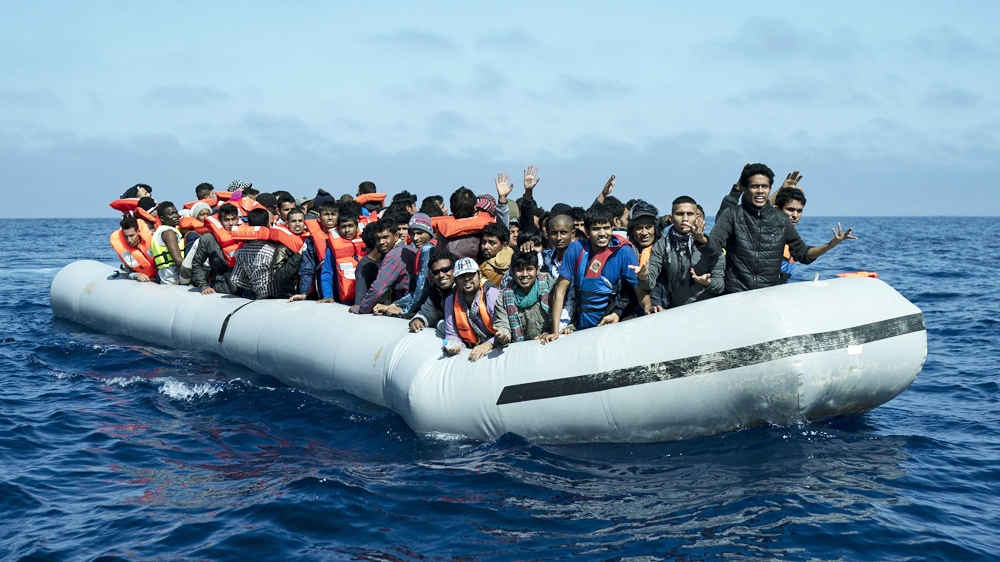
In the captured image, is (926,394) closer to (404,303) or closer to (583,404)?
(583,404)

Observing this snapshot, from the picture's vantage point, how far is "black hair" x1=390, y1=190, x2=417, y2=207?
9266mm

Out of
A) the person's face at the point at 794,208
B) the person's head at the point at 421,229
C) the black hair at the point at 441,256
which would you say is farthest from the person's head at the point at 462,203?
the person's face at the point at 794,208

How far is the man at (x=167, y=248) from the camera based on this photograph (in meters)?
10.8

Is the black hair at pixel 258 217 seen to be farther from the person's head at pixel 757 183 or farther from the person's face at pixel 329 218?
the person's head at pixel 757 183

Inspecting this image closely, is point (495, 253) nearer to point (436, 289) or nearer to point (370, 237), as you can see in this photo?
point (436, 289)

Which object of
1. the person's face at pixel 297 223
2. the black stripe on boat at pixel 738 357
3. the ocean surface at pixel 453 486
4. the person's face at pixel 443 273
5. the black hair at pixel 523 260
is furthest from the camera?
the person's face at pixel 297 223

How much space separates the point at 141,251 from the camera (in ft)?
37.1

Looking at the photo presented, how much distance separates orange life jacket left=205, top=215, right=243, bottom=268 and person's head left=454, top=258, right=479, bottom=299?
13.6ft

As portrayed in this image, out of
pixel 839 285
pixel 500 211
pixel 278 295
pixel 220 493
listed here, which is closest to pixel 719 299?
pixel 839 285

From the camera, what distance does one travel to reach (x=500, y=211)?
7.46 meters

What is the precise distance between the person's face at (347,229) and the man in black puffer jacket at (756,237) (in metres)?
3.78

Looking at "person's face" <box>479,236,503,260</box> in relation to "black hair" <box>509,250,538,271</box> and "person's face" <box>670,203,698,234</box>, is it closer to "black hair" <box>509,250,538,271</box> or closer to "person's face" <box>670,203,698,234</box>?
"black hair" <box>509,250,538,271</box>

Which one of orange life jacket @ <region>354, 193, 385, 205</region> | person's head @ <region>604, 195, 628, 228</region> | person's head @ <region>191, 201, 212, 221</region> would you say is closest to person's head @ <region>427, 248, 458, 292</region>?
person's head @ <region>604, 195, 628, 228</region>

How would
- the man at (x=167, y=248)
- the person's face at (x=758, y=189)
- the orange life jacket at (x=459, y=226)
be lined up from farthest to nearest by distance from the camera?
the man at (x=167, y=248) < the orange life jacket at (x=459, y=226) < the person's face at (x=758, y=189)
